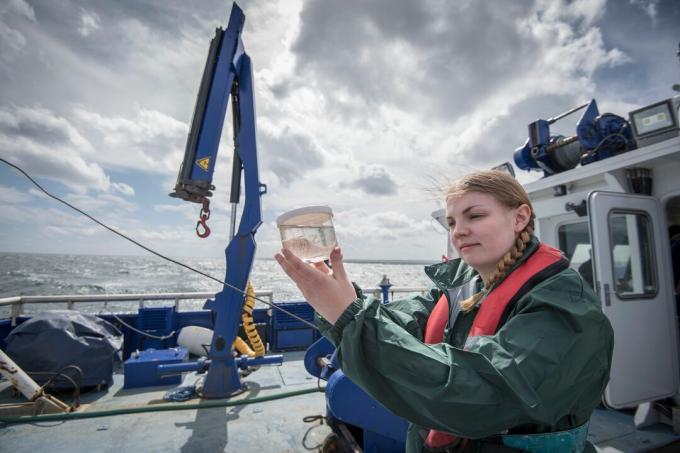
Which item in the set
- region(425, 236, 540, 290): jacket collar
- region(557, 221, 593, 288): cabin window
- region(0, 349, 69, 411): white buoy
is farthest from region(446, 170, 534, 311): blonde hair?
region(0, 349, 69, 411): white buoy

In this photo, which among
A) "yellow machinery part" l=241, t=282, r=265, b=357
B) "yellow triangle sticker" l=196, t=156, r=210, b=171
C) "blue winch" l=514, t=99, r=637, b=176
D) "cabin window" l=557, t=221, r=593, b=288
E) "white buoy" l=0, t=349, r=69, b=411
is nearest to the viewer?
"white buoy" l=0, t=349, r=69, b=411

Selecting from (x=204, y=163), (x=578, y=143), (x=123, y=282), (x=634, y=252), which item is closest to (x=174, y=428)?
(x=204, y=163)

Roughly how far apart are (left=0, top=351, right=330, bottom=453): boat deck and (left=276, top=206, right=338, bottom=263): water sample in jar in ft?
9.26

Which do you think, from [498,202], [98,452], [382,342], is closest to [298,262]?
[382,342]

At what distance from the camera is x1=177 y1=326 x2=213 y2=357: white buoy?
5.85m

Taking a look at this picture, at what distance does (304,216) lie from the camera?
115 cm

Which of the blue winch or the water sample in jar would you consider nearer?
the water sample in jar

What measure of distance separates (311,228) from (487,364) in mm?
661

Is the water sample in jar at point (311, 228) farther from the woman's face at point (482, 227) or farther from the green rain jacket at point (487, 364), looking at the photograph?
the woman's face at point (482, 227)

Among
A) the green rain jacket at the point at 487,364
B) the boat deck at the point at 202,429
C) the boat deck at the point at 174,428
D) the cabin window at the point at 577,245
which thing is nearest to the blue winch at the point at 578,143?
the cabin window at the point at 577,245

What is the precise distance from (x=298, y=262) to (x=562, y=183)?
169 inches

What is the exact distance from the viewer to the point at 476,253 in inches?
43.4

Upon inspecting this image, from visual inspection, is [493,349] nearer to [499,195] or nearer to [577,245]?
[499,195]

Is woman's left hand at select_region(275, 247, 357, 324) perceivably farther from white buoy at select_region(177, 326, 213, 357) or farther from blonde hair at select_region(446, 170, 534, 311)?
white buoy at select_region(177, 326, 213, 357)
